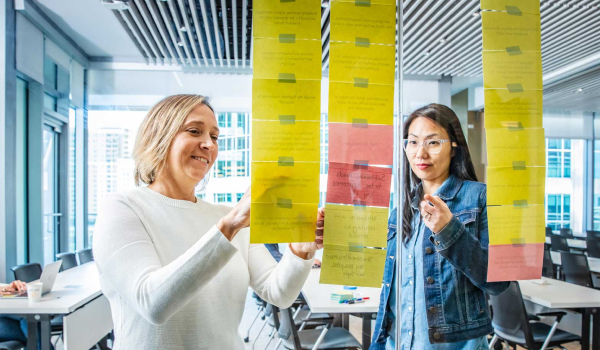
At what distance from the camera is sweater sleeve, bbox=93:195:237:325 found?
0.93 meters

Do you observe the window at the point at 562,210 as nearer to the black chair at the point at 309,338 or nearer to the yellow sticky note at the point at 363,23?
the black chair at the point at 309,338

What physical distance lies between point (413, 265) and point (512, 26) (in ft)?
2.51

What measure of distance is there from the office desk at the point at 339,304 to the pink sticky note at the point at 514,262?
1453mm

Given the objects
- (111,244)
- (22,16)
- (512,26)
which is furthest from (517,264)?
(22,16)

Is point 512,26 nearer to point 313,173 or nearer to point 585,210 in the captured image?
point 313,173

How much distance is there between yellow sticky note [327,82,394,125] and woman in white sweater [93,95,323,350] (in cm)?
25

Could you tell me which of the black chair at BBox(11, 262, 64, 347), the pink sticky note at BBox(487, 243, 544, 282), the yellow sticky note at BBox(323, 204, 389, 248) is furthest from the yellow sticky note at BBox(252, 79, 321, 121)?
the black chair at BBox(11, 262, 64, 347)

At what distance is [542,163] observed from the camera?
47.3 inches

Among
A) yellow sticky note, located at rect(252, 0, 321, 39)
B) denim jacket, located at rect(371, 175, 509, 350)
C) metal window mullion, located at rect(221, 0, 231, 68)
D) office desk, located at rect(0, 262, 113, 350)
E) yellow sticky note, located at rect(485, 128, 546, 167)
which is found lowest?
office desk, located at rect(0, 262, 113, 350)

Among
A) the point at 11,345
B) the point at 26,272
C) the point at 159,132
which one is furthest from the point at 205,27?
the point at 26,272

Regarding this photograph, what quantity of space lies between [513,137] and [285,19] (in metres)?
0.70

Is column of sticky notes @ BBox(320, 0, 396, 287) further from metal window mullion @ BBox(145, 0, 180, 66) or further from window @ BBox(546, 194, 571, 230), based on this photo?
window @ BBox(546, 194, 571, 230)

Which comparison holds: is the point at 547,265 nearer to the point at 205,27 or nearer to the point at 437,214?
the point at 437,214

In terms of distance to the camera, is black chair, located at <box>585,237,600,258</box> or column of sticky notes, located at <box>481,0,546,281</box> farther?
black chair, located at <box>585,237,600,258</box>
